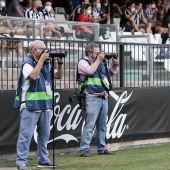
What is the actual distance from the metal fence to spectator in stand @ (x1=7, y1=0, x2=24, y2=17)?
449 cm

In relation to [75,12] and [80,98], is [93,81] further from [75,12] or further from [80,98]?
[75,12]

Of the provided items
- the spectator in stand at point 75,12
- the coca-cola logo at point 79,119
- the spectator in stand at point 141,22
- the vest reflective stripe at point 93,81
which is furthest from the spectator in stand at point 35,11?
the vest reflective stripe at point 93,81

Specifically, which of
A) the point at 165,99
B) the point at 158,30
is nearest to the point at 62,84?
the point at 165,99

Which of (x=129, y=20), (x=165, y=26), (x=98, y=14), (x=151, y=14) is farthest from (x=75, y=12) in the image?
(x=151, y=14)

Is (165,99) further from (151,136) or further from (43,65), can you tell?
(43,65)

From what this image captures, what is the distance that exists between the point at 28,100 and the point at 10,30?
3181 mm

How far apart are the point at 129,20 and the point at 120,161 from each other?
10747 mm

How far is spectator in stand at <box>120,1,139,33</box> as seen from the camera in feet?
73.5

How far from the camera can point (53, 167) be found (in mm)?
11461

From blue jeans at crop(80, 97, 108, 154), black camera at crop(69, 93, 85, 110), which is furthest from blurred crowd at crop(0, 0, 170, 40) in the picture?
blue jeans at crop(80, 97, 108, 154)

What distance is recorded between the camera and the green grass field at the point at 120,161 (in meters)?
11.6

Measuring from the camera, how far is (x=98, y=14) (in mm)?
22156

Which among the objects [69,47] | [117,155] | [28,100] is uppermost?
[69,47]

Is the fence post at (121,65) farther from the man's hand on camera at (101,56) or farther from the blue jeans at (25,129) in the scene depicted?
the blue jeans at (25,129)
